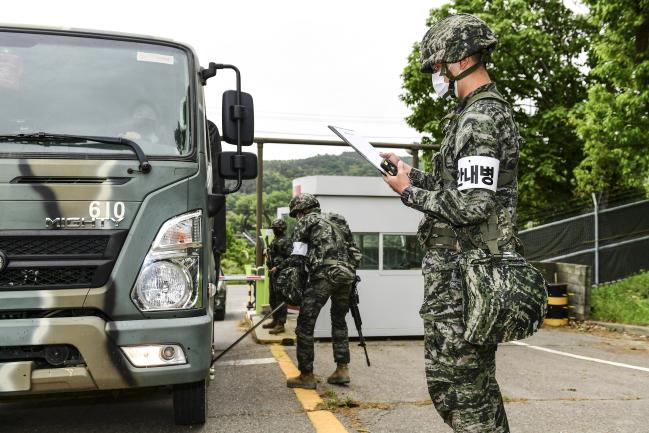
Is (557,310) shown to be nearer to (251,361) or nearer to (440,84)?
(251,361)

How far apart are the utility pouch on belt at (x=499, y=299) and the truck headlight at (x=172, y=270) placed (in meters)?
1.58

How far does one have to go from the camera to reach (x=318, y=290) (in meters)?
5.63

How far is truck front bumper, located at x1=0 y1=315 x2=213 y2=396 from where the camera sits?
10.00 ft

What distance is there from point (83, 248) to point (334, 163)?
54260 millimetres

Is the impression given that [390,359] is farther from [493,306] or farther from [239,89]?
[493,306]

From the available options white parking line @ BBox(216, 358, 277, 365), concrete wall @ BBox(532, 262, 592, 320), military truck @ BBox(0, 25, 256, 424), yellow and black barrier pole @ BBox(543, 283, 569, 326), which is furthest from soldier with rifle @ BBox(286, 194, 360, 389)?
concrete wall @ BBox(532, 262, 592, 320)

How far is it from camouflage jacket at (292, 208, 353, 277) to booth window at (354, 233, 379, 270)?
9.88 feet

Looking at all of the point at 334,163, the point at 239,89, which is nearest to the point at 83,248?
the point at 239,89

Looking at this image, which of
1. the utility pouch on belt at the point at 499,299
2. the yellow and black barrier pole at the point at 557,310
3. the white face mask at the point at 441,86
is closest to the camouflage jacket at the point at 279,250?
the yellow and black barrier pole at the point at 557,310

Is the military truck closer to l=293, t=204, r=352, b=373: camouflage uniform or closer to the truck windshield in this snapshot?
the truck windshield

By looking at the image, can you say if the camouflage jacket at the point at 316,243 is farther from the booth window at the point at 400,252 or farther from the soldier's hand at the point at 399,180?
the booth window at the point at 400,252

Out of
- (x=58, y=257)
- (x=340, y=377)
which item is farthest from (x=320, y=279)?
(x=58, y=257)

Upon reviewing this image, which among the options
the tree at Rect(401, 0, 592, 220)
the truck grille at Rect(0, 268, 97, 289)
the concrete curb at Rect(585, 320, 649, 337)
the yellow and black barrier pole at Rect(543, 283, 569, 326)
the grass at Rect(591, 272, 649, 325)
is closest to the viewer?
the truck grille at Rect(0, 268, 97, 289)

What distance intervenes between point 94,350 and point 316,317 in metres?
2.73
